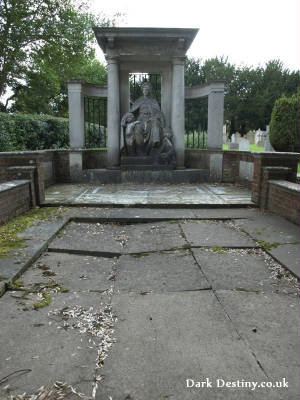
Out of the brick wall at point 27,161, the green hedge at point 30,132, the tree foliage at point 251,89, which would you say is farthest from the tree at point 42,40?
the tree foliage at point 251,89

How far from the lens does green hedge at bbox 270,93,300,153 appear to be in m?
13.8

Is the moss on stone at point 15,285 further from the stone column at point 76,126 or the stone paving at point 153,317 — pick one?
the stone column at point 76,126

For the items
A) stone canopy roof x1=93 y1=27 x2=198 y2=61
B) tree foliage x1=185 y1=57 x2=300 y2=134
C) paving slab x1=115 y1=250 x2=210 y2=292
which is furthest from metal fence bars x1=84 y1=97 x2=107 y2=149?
tree foliage x1=185 y1=57 x2=300 y2=134

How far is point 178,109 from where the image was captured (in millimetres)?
8844

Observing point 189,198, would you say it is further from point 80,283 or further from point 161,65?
point 161,65

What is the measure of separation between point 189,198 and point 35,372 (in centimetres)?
493

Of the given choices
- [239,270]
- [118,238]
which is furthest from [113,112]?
[239,270]

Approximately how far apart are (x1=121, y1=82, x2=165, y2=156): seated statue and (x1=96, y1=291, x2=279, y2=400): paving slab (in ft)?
22.0

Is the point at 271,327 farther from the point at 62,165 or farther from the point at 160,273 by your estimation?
the point at 62,165

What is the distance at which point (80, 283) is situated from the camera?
2.89 m

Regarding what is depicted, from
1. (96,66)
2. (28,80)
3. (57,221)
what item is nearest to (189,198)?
(57,221)

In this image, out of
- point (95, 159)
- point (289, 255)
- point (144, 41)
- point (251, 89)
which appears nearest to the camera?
point (289, 255)

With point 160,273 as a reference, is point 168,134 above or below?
above

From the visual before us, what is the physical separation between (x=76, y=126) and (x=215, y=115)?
3.77 meters
